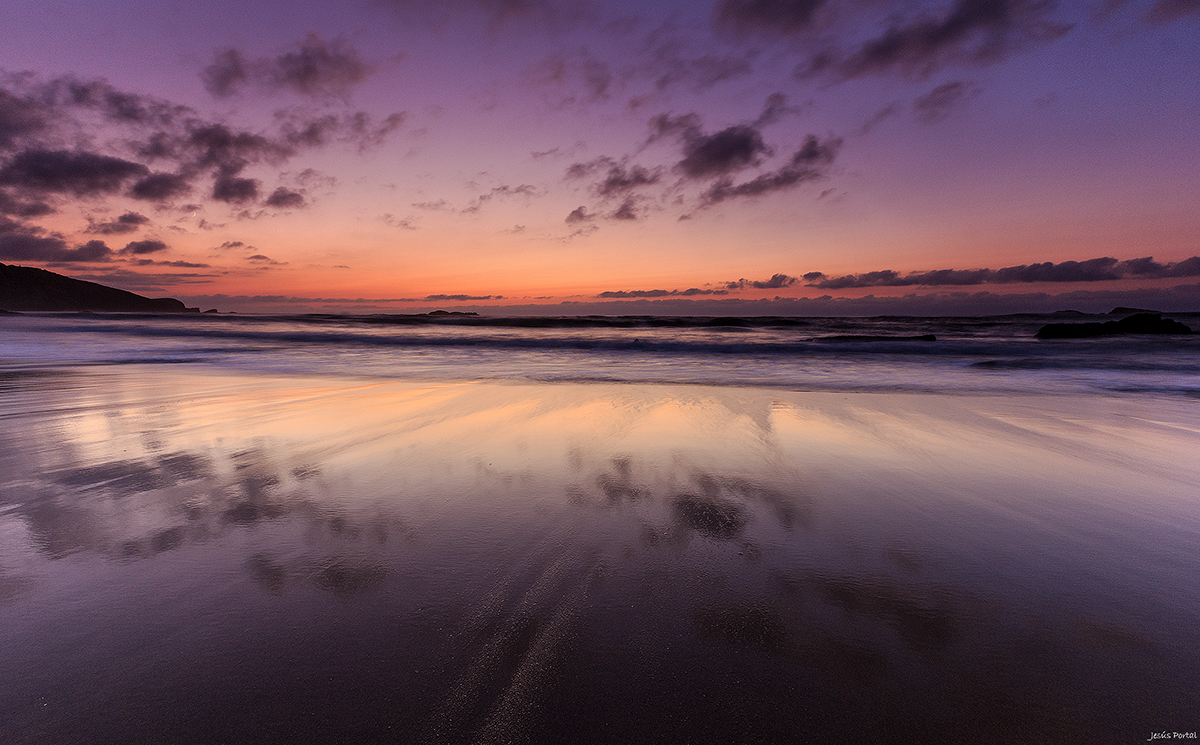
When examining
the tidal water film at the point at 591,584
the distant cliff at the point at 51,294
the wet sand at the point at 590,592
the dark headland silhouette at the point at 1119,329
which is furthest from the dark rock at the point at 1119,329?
the distant cliff at the point at 51,294

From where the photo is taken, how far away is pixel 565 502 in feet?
10.0

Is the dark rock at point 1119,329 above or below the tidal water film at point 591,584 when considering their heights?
below

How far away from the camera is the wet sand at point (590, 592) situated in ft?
4.78

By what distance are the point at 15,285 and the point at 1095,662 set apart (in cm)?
21177

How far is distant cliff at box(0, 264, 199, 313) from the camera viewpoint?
135 m

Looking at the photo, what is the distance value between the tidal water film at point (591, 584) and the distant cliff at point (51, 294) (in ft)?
553

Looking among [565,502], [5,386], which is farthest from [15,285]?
[565,502]

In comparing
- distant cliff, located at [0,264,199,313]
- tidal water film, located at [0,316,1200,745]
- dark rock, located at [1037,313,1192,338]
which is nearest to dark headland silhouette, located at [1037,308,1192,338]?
dark rock, located at [1037,313,1192,338]

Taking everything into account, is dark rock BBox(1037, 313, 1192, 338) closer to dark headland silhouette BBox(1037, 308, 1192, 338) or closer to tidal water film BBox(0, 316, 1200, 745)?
dark headland silhouette BBox(1037, 308, 1192, 338)

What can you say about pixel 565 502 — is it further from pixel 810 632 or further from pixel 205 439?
pixel 205 439

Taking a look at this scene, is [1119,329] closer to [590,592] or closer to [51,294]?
[590,592]

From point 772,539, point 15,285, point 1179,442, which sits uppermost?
point 15,285

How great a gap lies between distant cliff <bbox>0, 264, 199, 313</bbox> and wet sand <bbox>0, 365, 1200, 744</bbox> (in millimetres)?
168897

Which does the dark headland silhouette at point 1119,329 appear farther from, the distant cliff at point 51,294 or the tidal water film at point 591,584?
the distant cliff at point 51,294
